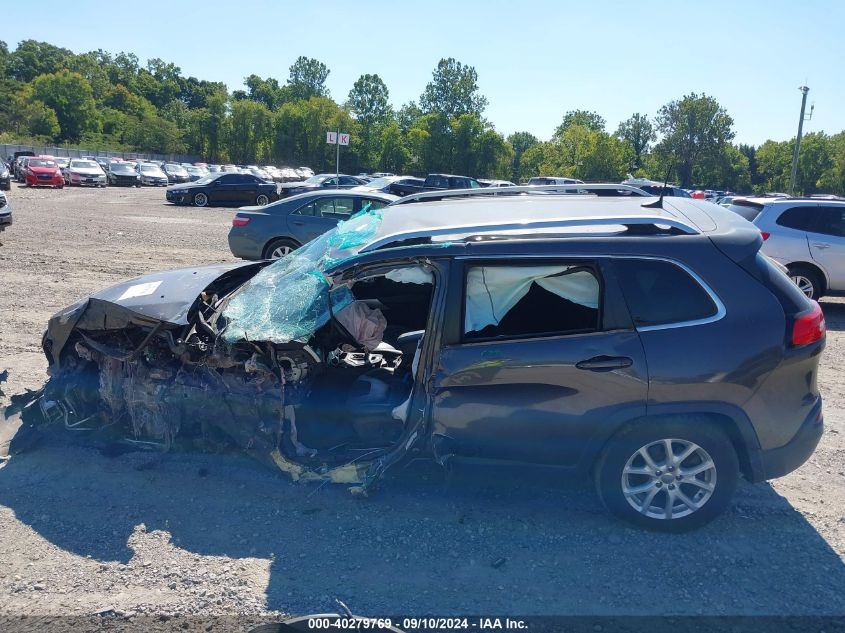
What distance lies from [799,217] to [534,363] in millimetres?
8110

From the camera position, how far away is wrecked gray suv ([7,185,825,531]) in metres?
3.51

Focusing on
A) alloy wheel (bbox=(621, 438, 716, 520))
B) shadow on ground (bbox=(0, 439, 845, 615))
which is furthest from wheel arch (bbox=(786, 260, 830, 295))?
alloy wheel (bbox=(621, 438, 716, 520))

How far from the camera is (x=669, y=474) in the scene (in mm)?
3605

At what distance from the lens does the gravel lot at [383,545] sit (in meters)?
3.14

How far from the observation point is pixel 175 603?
3094 mm

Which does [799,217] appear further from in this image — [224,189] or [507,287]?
[224,189]

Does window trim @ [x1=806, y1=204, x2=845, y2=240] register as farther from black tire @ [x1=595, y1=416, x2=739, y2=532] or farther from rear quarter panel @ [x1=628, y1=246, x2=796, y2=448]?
black tire @ [x1=595, y1=416, x2=739, y2=532]

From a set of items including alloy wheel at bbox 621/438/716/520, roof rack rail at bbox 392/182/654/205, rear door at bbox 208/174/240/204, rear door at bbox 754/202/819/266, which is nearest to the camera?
alloy wheel at bbox 621/438/716/520

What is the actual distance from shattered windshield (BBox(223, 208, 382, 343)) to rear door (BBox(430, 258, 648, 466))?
802 millimetres

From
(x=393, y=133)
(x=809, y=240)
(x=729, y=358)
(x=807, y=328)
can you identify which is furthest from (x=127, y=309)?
(x=393, y=133)

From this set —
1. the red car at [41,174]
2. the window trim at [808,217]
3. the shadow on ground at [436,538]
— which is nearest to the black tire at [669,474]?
the shadow on ground at [436,538]

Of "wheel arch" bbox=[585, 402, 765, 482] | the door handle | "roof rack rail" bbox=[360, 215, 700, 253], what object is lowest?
"wheel arch" bbox=[585, 402, 765, 482]

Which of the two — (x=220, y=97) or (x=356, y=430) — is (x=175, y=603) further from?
(x=220, y=97)

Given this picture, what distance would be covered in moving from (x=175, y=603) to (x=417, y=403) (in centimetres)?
159
